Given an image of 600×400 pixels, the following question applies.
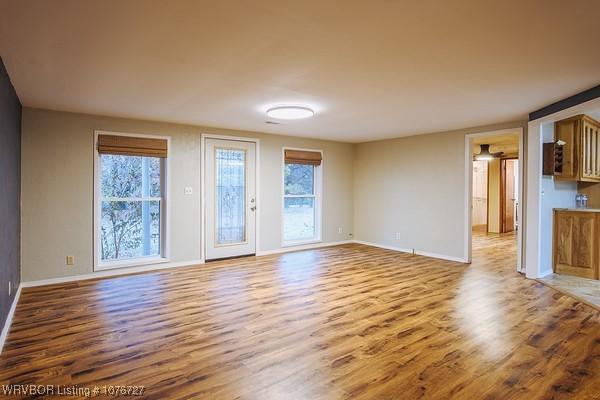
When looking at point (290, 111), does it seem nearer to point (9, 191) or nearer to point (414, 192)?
point (9, 191)

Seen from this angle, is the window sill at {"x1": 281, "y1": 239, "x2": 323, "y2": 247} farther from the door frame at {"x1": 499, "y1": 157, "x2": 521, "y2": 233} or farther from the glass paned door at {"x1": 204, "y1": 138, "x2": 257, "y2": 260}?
the door frame at {"x1": 499, "y1": 157, "x2": 521, "y2": 233}

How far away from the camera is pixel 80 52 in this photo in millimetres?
2627

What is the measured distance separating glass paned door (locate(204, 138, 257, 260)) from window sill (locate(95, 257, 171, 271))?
0.78m

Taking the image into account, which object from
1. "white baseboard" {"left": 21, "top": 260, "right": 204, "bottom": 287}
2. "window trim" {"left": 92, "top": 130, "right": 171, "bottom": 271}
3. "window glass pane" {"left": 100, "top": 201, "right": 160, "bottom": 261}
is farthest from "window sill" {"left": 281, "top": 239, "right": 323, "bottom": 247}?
"window glass pane" {"left": 100, "top": 201, "right": 160, "bottom": 261}

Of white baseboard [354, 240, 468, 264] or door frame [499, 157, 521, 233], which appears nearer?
white baseboard [354, 240, 468, 264]

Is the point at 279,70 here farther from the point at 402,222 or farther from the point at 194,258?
the point at 402,222

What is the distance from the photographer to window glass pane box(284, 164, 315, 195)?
23.0 feet

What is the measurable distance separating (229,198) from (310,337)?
3690 millimetres

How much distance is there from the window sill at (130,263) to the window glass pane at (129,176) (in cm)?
96

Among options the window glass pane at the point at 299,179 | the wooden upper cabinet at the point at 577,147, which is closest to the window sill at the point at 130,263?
the window glass pane at the point at 299,179

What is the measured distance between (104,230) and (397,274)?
4246 mm

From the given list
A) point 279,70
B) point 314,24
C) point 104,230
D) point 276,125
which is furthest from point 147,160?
point 314,24

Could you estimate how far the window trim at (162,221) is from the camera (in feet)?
15.9

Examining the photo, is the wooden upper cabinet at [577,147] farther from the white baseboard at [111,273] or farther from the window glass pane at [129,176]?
the window glass pane at [129,176]
